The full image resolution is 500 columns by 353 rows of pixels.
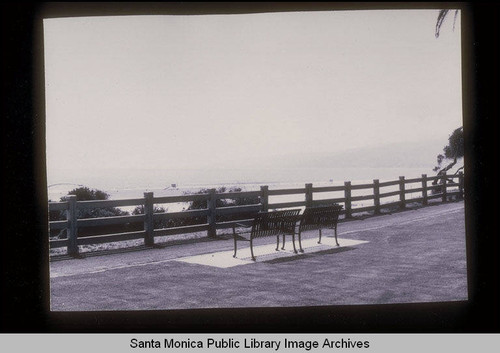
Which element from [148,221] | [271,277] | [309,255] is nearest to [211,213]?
[148,221]

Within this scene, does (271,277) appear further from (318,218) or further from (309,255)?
(318,218)

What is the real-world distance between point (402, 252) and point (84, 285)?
18.0 feet

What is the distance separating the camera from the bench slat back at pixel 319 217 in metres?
9.70

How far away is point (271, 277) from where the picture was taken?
23.9 feet

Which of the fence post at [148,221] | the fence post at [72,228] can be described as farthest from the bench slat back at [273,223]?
the fence post at [72,228]

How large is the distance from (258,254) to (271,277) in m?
1.93

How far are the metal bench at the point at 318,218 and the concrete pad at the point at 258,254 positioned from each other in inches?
9.3

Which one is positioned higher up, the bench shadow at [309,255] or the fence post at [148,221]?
the fence post at [148,221]

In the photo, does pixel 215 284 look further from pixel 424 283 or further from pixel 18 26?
pixel 18 26

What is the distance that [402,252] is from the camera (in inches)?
359

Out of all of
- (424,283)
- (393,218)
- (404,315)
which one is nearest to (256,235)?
A: (424,283)

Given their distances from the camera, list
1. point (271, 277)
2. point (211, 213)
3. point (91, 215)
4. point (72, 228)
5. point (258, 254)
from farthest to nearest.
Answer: point (91, 215) → point (211, 213) → point (72, 228) → point (258, 254) → point (271, 277)

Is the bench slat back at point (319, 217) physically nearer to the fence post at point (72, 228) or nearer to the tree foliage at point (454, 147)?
the fence post at point (72, 228)

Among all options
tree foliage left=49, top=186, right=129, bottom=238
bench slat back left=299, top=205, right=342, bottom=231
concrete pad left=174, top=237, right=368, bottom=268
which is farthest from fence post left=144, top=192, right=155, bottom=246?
tree foliage left=49, top=186, right=129, bottom=238
